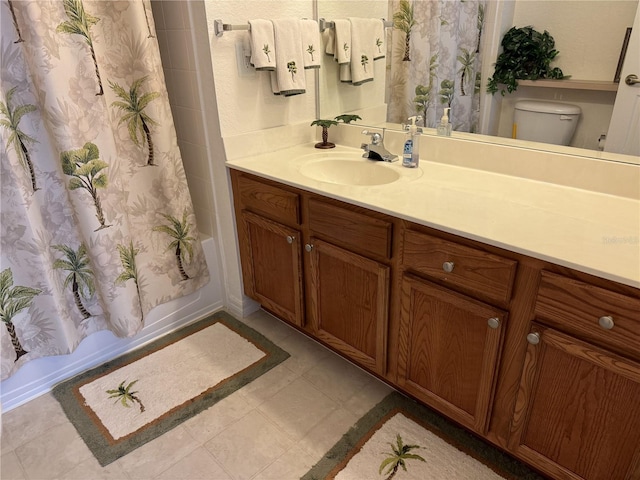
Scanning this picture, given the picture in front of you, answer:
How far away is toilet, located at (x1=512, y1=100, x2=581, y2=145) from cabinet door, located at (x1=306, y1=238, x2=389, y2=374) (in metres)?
0.67

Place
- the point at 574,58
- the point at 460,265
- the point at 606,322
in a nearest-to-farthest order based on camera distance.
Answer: the point at 606,322
the point at 460,265
the point at 574,58

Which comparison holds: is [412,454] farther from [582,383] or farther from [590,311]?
[590,311]

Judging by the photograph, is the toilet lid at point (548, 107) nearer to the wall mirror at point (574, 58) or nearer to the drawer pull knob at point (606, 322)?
the wall mirror at point (574, 58)

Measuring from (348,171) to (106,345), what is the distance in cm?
128

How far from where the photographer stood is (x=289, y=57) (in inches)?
71.2

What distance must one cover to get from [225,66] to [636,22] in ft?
4.42

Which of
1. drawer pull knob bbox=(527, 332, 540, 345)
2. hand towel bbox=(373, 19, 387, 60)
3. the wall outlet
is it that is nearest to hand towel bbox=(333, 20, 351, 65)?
hand towel bbox=(373, 19, 387, 60)

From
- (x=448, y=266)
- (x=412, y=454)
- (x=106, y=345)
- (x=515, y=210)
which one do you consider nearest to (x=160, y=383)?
(x=106, y=345)

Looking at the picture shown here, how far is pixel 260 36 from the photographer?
171 cm

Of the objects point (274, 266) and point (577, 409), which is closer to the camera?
point (577, 409)

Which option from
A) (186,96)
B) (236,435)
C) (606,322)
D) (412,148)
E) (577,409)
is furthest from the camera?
(186,96)

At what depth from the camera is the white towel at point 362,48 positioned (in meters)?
1.91

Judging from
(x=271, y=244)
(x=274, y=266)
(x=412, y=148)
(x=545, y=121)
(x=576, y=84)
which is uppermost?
(x=576, y=84)

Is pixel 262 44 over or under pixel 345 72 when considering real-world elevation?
over
